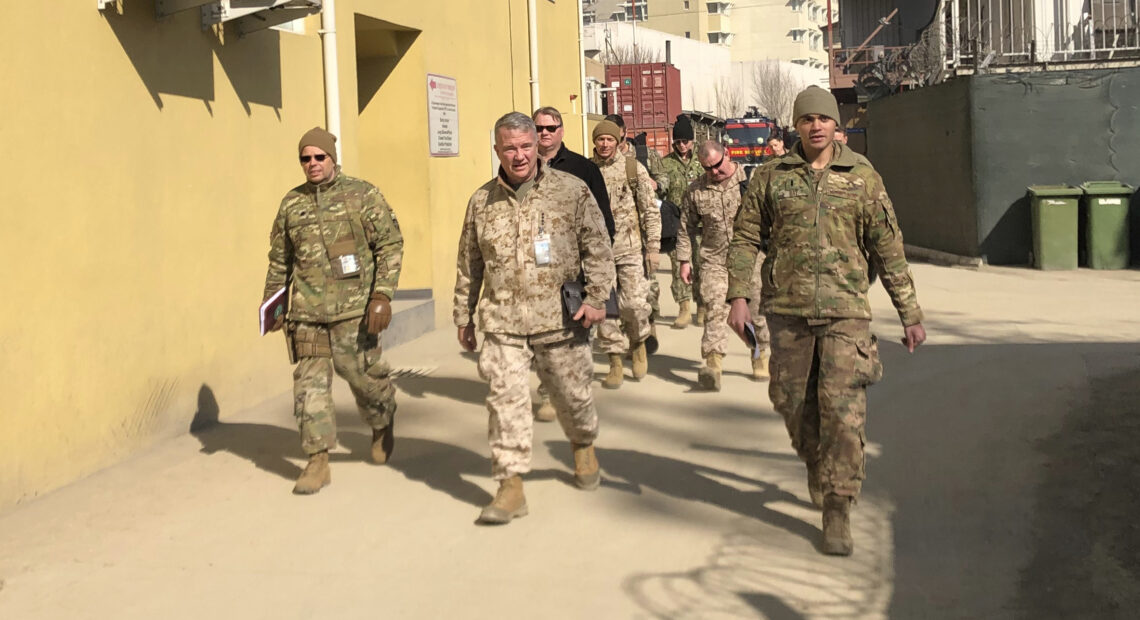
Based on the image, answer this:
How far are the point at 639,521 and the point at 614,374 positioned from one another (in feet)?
11.9

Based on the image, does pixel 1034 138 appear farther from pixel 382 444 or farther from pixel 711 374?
pixel 382 444

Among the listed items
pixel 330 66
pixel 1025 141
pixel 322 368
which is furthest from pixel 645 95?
pixel 322 368

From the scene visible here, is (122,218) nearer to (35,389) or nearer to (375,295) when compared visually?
(35,389)

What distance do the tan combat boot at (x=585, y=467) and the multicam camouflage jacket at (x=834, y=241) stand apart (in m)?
1.33

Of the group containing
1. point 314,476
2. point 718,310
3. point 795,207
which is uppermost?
point 795,207

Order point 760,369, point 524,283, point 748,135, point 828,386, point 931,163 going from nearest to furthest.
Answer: point 828,386, point 524,283, point 760,369, point 931,163, point 748,135

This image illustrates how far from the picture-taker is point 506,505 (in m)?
6.22

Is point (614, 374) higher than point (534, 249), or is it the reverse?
point (534, 249)

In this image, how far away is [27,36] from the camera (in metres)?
6.88

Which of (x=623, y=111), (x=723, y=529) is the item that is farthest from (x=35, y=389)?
(x=623, y=111)

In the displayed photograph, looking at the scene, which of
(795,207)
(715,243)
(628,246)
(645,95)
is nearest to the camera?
(795,207)

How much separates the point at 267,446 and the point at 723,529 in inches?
134

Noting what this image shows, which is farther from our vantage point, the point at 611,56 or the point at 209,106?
the point at 611,56

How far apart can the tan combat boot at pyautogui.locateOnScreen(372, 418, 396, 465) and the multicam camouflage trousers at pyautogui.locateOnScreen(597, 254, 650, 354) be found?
7.41 feet
